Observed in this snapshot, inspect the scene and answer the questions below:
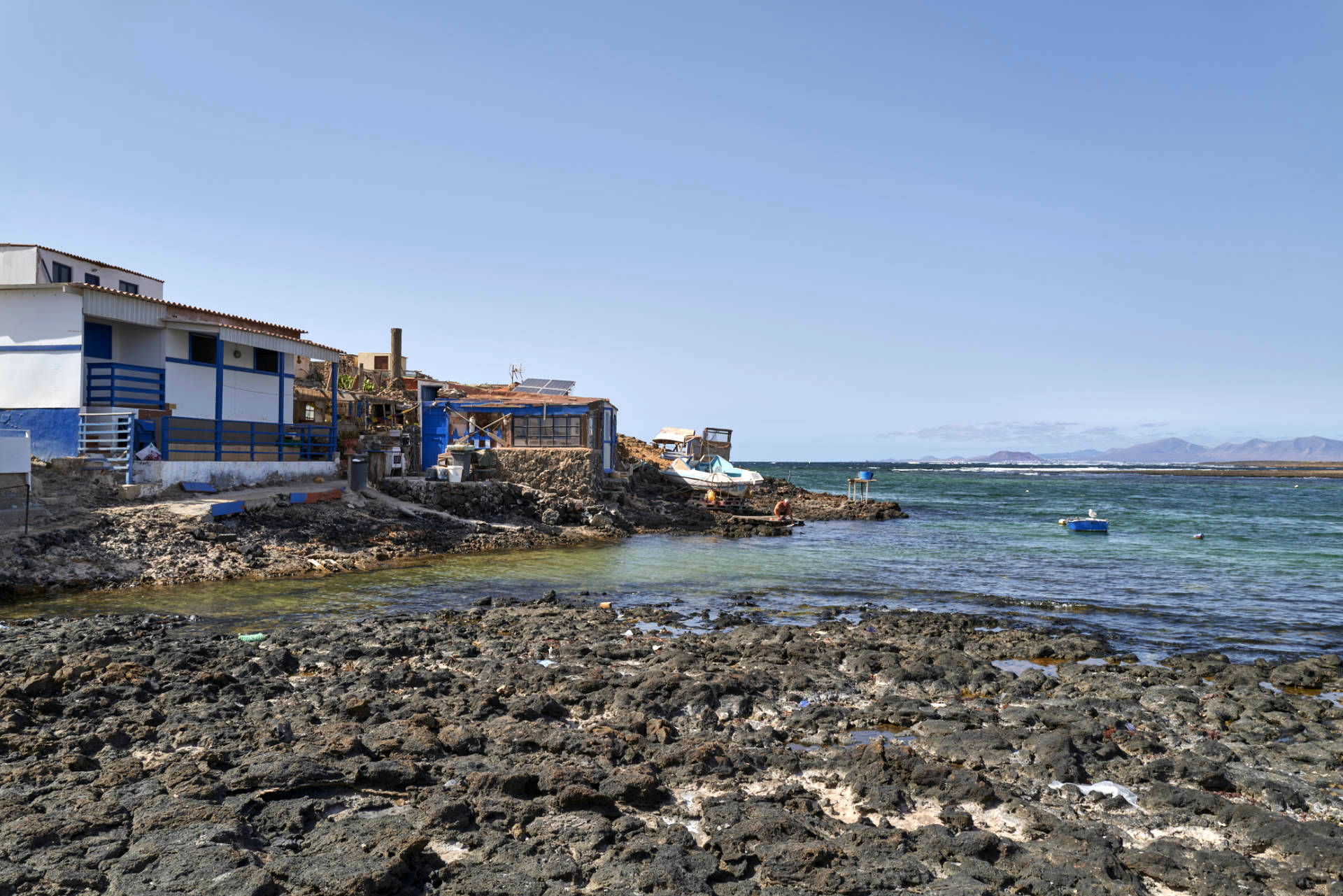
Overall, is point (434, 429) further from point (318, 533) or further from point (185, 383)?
point (318, 533)

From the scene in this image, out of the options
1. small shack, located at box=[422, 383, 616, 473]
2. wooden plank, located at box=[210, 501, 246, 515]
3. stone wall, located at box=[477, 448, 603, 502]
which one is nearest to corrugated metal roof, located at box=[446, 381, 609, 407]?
small shack, located at box=[422, 383, 616, 473]

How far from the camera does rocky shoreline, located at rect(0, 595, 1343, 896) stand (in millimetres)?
5949

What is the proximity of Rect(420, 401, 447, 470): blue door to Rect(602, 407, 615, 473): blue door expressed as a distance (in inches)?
272

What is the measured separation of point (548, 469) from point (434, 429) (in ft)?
18.5

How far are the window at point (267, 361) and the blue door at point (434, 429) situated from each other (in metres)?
6.98

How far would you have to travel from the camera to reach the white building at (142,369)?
71.9ft

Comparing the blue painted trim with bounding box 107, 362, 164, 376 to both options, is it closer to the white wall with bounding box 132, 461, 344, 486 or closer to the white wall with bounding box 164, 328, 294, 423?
the white wall with bounding box 164, 328, 294, 423

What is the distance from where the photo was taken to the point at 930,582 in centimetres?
2202

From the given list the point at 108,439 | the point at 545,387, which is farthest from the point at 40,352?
the point at 545,387

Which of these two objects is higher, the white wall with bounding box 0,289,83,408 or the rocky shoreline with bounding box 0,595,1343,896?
the white wall with bounding box 0,289,83,408

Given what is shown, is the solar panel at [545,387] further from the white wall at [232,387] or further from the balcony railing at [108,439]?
the balcony railing at [108,439]

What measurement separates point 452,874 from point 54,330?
2289 cm

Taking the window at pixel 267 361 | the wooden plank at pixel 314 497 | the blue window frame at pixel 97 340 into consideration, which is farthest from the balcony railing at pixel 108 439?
the window at pixel 267 361

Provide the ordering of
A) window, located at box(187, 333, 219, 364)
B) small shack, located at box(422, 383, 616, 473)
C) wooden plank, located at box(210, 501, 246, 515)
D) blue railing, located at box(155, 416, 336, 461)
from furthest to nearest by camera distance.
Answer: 1. small shack, located at box(422, 383, 616, 473)
2. window, located at box(187, 333, 219, 364)
3. blue railing, located at box(155, 416, 336, 461)
4. wooden plank, located at box(210, 501, 246, 515)
